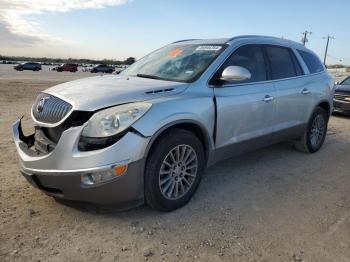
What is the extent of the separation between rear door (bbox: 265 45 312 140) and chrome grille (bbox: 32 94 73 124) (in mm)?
2889

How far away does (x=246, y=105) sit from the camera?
4480 millimetres

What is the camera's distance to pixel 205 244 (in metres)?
3.21

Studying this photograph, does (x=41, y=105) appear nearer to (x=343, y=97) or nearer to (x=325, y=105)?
(x=325, y=105)

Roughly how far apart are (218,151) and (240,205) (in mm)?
665

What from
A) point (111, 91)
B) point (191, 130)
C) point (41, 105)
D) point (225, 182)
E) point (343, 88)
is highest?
point (111, 91)

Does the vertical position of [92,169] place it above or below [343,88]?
above

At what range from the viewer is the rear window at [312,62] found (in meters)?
6.05

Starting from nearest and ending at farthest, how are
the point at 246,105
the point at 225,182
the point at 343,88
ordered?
the point at 246,105 → the point at 225,182 → the point at 343,88

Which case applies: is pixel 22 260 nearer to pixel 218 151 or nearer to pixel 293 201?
pixel 218 151

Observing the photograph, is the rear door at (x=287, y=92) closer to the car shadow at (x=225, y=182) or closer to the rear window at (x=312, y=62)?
the rear window at (x=312, y=62)

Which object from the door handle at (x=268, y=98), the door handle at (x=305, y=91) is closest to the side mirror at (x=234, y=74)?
the door handle at (x=268, y=98)

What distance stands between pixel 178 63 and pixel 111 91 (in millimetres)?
1195

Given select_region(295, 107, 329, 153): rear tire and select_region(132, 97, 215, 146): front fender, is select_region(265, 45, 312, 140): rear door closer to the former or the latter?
select_region(295, 107, 329, 153): rear tire

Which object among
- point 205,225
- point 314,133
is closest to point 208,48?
point 205,225
